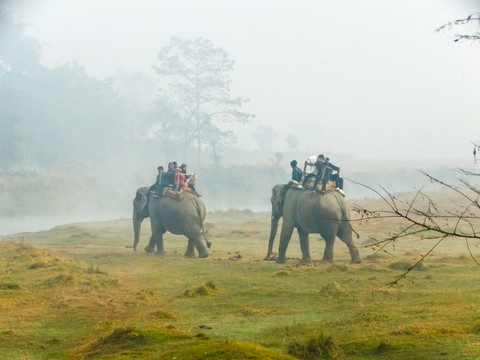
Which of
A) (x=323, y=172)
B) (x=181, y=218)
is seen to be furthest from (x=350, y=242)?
(x=181, y=218)

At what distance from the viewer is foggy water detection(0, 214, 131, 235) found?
47281 mm

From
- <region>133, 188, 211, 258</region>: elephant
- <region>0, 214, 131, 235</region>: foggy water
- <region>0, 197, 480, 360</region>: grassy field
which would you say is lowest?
<region>0, 197, 480, 360</region>: grassy field

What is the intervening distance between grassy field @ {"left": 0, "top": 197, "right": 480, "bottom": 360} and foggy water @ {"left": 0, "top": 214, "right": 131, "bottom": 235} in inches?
937

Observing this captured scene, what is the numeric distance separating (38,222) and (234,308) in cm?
4298

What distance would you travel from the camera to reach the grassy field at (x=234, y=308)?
9.59 meters

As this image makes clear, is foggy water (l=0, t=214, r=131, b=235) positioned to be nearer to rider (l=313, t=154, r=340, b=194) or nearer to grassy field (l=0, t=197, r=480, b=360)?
grassy field (l=0, t=197, r=480, b=360)

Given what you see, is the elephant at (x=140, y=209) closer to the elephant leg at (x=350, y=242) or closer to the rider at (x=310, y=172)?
the rider at (x=310, y=172)

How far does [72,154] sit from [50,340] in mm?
67311

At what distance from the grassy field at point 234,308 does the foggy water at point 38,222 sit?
23808mm

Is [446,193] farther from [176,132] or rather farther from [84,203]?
[176,132]

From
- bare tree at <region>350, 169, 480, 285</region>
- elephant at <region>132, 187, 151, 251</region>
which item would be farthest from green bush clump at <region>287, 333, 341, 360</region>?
elephant at <region>132, 187, 151, 251</region>

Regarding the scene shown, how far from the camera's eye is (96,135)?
7888 centimetres

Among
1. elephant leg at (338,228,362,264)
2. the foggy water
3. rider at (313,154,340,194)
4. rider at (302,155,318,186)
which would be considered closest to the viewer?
rider at (313,154,340,194)

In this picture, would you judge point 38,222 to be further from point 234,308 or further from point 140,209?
point 234,308
